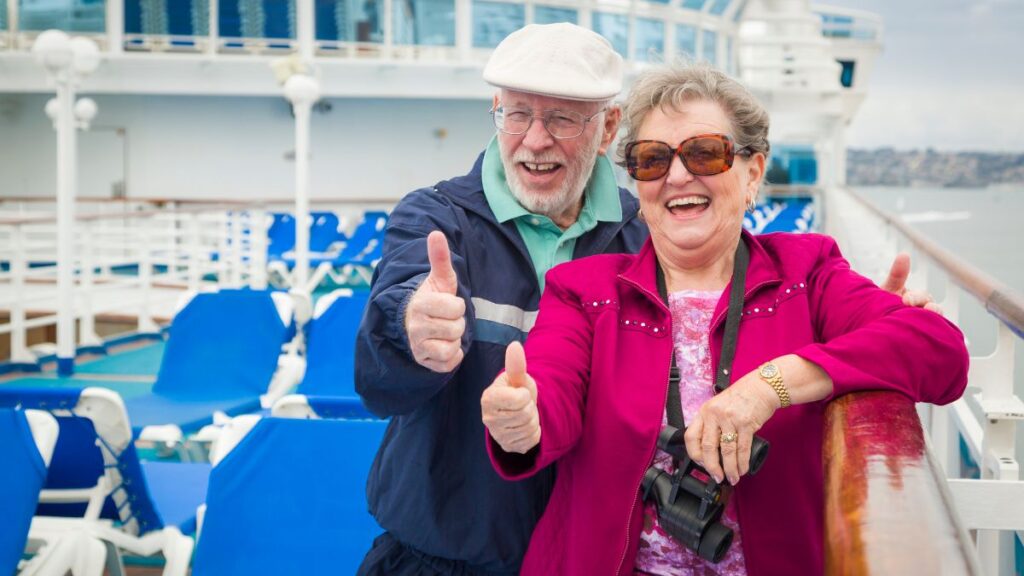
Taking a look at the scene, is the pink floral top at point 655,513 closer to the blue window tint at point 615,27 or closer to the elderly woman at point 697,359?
the elderly woman at point 697,359

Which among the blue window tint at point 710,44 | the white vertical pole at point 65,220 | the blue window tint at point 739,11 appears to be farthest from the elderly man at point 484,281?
the blue window tint at point 739,11

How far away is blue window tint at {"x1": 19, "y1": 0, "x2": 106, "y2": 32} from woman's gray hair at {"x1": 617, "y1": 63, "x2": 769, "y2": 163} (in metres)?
17.1

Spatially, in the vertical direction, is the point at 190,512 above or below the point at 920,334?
below

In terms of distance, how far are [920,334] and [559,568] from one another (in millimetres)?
641

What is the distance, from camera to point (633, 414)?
1.46m

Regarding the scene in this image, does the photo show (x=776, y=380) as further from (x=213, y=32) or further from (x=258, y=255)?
(x=213, y=32)

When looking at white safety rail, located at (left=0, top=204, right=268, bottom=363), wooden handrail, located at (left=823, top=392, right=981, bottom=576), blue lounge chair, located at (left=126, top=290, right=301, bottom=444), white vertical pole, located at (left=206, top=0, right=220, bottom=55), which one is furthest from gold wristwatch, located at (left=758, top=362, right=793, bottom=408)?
white vertical pole, located at (left=206, top=0, right=220, bottom=55)

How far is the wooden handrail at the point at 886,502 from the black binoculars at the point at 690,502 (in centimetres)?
27

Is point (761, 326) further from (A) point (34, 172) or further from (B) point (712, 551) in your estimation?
(A) point (34, 172)

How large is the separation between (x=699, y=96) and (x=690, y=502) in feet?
2.20

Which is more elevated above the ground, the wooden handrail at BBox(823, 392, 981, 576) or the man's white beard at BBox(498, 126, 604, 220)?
the man's white beard at BBox(498, 126, 604, 220)

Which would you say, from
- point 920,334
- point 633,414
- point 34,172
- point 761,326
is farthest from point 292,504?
point 34,172

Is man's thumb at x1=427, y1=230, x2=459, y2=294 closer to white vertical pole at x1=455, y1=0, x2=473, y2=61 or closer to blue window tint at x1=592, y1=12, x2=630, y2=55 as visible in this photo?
white vertical pole at x1=455, y1=0, x2=473, y2=61

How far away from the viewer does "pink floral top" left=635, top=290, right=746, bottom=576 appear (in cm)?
146
